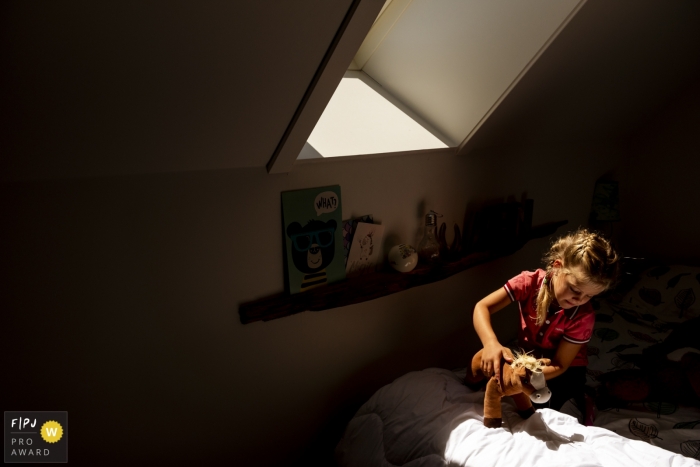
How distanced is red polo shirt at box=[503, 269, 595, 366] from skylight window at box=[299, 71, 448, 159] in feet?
1.91

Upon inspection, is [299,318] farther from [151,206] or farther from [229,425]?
[151,206]

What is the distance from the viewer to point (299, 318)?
1562 millimetres

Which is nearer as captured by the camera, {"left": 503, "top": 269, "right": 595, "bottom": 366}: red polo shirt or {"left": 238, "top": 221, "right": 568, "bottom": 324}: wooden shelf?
{"left": 238, "top": 221, "right": 568, "bottom": 324}: wooden shelf

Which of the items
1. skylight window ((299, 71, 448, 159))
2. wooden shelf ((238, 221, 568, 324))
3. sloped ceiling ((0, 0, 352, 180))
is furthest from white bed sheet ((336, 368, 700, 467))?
sloped ceiling ((0, 0, 352, 180))

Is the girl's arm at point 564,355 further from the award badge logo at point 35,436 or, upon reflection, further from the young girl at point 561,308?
the award badge logo at point 35,436

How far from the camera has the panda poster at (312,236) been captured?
1.45 metres

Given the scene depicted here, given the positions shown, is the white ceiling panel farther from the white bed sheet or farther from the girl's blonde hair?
the white bed sheet

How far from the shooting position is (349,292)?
158cm

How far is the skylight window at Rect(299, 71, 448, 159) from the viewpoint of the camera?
1.56 meters

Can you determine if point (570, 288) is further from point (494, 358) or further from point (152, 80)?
point (152, 80)

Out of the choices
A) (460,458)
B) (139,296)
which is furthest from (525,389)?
(139,296)

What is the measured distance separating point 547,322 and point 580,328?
0.11 metres

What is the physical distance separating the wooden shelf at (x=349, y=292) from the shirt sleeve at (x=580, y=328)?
449mm

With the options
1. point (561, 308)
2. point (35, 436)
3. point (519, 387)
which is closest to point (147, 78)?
point (35, 436)
